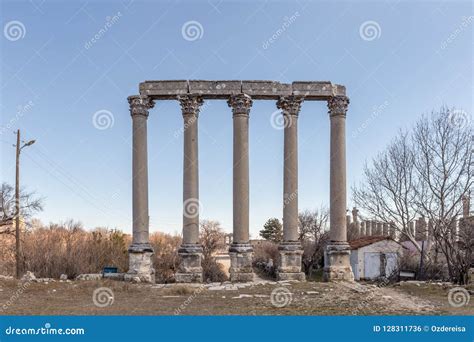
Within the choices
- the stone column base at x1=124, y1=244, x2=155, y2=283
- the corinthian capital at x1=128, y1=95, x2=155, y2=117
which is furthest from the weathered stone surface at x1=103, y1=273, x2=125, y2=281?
the corinthian capital at x1=128, y1=95, x2=155, y2=117

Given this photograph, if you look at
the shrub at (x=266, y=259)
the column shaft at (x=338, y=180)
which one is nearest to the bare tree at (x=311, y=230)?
the shrub at (x=266, y=259)

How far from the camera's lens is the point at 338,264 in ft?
85.8

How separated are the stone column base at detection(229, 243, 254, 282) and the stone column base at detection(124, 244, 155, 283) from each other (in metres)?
4.24

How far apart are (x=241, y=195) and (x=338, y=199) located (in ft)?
17.2

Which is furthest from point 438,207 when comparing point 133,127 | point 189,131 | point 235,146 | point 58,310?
point 58,310

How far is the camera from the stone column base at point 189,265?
83.5 ft

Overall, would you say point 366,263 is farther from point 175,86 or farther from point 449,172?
point 175,86

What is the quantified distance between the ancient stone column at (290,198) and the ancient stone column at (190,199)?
4472mm

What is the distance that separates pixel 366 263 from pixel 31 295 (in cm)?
2903

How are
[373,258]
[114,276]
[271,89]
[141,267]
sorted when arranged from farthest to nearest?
[373,258]
[271,89]
[114,276]
[141,267]

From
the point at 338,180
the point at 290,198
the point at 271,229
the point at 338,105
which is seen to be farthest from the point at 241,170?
the point at 271,229

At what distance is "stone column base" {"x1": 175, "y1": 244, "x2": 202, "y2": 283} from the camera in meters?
25.5

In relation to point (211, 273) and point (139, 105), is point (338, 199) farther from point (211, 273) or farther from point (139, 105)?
point (211, 273)

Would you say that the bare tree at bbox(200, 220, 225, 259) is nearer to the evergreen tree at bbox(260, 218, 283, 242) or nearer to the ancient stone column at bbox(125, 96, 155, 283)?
the evergreen tree at bbox(260, 218, 283, 242)
